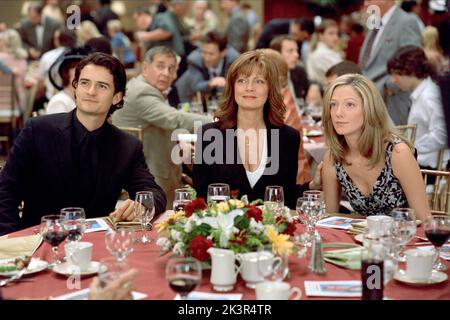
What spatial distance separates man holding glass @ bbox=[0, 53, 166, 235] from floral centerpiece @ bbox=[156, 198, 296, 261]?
3.06 feet

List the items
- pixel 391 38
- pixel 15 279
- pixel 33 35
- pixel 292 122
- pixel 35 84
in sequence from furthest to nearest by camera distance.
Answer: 1. pixel 33 35
2. pixel 35 84
3. pixel 391 38
4. pixel 292 122
5. pixel 15 279

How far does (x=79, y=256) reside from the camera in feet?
7.34

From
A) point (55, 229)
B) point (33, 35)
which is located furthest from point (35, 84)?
point (55, 229)

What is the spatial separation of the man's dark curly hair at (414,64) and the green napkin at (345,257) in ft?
10.7

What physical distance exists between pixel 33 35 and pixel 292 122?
7.35 metres

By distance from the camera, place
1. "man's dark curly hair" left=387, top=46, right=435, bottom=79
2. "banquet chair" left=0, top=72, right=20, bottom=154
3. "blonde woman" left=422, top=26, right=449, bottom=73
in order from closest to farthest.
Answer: "man's dark curly hair" left=387, top=46, right=435, bottom=79
"blonde woman" left=422, top=26, right=449, bottom=73
"banquet chair" left=0, top=72, right=20, bottom=154

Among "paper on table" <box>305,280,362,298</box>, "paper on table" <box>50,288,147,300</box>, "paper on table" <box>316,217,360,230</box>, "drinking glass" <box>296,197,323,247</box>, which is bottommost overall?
"paper on table" <box>50,288,147,300</box>

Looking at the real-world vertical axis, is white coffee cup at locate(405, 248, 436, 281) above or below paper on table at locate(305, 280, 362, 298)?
above

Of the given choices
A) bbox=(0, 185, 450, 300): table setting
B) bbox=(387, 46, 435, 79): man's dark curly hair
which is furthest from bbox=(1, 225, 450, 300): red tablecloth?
bbox=(387, 46, 435, 79): man's dark curly hair

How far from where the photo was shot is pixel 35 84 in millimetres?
8453

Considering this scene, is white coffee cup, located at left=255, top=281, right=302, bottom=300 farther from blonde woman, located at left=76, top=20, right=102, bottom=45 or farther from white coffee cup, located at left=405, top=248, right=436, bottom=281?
blonde woman, located at left=76, top=20, right=102, bottom=45

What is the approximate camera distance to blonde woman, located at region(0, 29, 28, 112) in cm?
828
